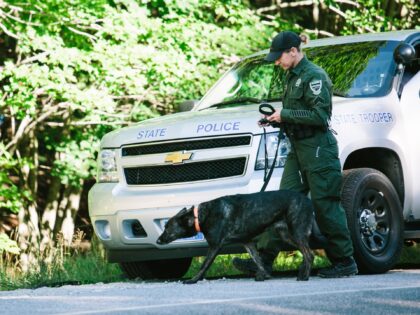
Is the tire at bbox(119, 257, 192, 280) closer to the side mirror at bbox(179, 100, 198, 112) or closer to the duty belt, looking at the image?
the side mirror at bbox(179, 100, 198, 112)

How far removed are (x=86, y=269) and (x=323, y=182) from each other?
3.02 metres

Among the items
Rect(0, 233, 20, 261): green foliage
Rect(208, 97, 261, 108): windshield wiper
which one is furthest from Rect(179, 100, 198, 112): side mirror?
Rect(0, 233, 20, 261): green foliage

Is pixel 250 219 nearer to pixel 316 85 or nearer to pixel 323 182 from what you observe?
pixel 323 182

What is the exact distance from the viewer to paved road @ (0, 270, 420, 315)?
19.8ft

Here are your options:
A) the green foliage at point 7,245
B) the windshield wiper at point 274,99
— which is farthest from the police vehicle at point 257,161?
the green foliage at point 7,245

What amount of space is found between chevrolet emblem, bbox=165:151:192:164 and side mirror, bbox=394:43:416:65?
194 cm

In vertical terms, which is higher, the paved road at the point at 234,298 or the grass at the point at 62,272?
the paved road at the point at 234,298

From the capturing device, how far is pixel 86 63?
667 inches

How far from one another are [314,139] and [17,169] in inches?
511

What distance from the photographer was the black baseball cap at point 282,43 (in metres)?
8.33

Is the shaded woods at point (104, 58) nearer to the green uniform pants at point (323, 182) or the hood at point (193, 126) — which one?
the hood at point (193, 126)

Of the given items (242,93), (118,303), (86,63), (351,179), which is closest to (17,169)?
(86,63)

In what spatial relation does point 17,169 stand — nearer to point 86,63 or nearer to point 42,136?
point 42,136

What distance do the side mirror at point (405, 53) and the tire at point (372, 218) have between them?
Result: 3.26ft
